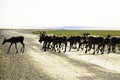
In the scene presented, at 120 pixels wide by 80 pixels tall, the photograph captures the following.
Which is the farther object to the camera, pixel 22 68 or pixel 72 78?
pixel 22 68

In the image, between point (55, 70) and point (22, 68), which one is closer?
point (55, 70)

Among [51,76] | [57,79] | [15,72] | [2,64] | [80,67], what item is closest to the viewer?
[57,79]

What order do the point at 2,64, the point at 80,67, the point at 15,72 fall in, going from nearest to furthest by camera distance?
the point at 15,72
the point at 80,67
the point at 2,64

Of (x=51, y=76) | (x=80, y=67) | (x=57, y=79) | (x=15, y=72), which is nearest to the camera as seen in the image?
(x=57, y=79)

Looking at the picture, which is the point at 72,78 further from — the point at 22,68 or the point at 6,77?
the point at 22,68

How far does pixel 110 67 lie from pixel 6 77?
7086 mm

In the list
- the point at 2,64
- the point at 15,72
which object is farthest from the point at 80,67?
the point at 2,64

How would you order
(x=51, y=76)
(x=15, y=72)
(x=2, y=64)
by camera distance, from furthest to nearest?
(x=2, y=64) < (x=15, y=72) < (x=51, y=76)

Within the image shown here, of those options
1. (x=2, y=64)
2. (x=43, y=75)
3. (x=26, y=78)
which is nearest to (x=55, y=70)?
(x=43, y=75)

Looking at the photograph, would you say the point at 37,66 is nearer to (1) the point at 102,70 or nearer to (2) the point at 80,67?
(2) the point at 80,67

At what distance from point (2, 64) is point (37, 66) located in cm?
302

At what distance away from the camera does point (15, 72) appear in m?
17.7

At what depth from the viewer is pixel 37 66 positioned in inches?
790

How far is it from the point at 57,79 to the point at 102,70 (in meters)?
4.07
